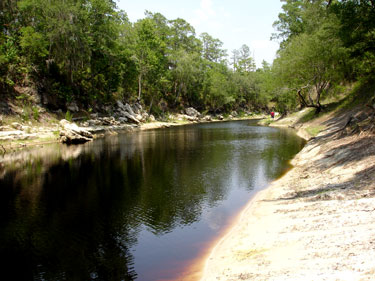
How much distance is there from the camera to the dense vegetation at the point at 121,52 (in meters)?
39.1

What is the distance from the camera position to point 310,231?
1047 centimetres

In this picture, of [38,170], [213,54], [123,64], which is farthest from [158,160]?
[213,54]

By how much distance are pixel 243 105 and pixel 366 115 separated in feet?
376

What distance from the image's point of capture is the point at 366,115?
25.3m

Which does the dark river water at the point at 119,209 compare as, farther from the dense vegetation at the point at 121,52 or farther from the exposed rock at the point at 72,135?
the dense vegetation at the point at 121,52

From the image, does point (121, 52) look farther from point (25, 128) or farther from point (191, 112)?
point (191, 112)

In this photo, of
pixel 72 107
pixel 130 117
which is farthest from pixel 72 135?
pixel 130 117

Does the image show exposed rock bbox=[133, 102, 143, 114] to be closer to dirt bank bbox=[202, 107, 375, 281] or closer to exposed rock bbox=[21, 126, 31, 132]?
exposed rock bbox=[21, 126, 31, 132]

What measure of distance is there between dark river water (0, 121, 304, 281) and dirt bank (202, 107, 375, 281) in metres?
1.50

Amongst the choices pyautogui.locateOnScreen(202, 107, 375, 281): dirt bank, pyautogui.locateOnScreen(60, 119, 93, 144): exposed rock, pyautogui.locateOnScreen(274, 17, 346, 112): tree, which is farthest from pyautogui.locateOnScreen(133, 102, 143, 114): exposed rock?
pyautogui.locateOnScreen(202, 107, 375, 281): dirt bank

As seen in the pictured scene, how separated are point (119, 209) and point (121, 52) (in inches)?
2208

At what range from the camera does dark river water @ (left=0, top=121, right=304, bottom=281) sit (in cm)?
1121

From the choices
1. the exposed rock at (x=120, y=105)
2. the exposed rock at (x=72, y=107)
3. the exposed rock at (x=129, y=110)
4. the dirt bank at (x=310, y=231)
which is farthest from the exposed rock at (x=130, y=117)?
the dirt bank at (x=310, y=231)

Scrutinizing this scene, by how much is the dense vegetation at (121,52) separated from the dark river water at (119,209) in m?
19.0
